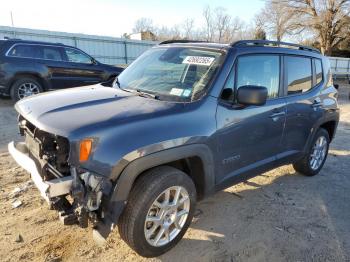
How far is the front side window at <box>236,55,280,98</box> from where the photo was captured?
362 centimetres

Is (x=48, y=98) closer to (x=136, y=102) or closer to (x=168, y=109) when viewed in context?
(x=136, y=102)

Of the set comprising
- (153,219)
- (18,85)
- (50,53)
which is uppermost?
(50,53)

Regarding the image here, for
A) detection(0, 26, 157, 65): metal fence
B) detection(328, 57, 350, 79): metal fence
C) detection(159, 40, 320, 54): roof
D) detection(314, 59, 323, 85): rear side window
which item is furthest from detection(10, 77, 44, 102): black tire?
detection(328, 57, 350, 79): metal fence

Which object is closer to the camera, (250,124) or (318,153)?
(250,124)

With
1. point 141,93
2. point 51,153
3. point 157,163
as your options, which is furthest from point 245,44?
point 51,153

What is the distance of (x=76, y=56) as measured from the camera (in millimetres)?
10438

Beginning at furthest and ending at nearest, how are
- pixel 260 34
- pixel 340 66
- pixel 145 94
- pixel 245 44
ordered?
pixel 260 34
pixel 340 66
pixel 245 44
pixel 145 94

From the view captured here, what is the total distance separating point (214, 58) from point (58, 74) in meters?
7.55

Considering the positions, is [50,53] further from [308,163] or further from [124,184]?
[124,184]

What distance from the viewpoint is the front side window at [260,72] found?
3617 mm

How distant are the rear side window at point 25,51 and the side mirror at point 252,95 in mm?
8061

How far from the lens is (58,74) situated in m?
9.98

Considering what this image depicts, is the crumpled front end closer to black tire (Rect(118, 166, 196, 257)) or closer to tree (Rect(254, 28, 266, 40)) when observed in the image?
black tire (Rect(118, 166, 196, 257))

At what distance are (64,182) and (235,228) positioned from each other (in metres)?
1.98
